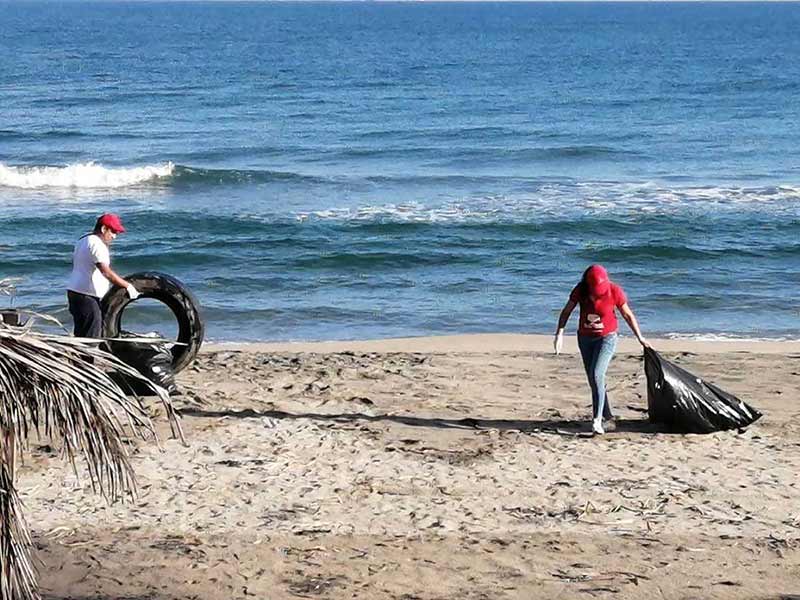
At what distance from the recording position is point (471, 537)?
845 centimetres

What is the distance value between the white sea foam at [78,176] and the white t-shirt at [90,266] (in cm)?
1942

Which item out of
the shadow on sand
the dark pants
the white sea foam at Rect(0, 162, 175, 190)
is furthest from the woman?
the white sea foam at Rect(0, 162, 175, 190)

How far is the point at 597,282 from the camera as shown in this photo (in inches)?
416

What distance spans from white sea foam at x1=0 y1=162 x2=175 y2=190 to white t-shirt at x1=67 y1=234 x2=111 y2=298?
19421mm

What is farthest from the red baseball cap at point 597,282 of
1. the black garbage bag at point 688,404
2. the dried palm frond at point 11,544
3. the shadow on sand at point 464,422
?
the dried palm frond at point 11,544

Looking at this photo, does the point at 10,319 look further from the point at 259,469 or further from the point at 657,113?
the point at 657,113

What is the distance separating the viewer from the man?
11.0 meters

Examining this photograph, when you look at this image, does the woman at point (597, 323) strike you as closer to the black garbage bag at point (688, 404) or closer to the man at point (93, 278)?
the black garbage bag at point (688, 404)

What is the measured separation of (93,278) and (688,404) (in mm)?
4933

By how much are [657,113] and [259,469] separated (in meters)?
36.8

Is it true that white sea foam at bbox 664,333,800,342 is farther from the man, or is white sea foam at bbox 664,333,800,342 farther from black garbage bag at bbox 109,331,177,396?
the man

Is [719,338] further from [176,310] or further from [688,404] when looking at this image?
[176,310]

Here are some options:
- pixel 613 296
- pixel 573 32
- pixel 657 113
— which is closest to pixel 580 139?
pixel 657 113

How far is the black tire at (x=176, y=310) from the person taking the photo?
470 inches
